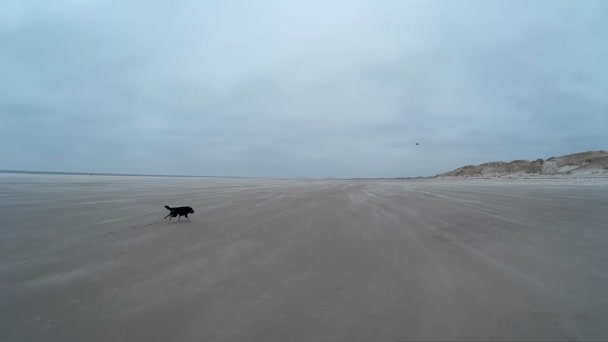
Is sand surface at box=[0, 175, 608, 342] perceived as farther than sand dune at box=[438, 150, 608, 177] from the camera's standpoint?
No

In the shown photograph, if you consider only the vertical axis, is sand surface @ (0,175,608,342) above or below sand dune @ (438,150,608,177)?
below

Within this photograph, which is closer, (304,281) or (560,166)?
(304,281)

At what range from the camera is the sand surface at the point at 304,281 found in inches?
89.5

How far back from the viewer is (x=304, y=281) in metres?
3.20

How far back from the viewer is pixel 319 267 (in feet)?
Result: 11.9

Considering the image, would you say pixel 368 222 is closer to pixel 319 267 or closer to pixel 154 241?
pixel 319 267

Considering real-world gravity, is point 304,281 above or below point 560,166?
below

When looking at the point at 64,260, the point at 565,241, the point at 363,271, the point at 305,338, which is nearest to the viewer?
the point at 305,338

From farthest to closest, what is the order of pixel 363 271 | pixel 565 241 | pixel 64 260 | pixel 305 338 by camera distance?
1. pixel 565 241
2. pixel 64 260
3. pixel 363 271
4. pixel 305 338

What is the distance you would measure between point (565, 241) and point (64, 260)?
7.74m

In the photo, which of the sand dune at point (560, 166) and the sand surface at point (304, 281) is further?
the sand dune at point (560, 166)

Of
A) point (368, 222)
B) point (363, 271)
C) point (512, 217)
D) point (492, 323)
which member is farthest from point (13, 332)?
point (512, 217)

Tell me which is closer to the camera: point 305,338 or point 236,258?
point 305,338

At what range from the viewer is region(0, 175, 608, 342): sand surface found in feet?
7.46
